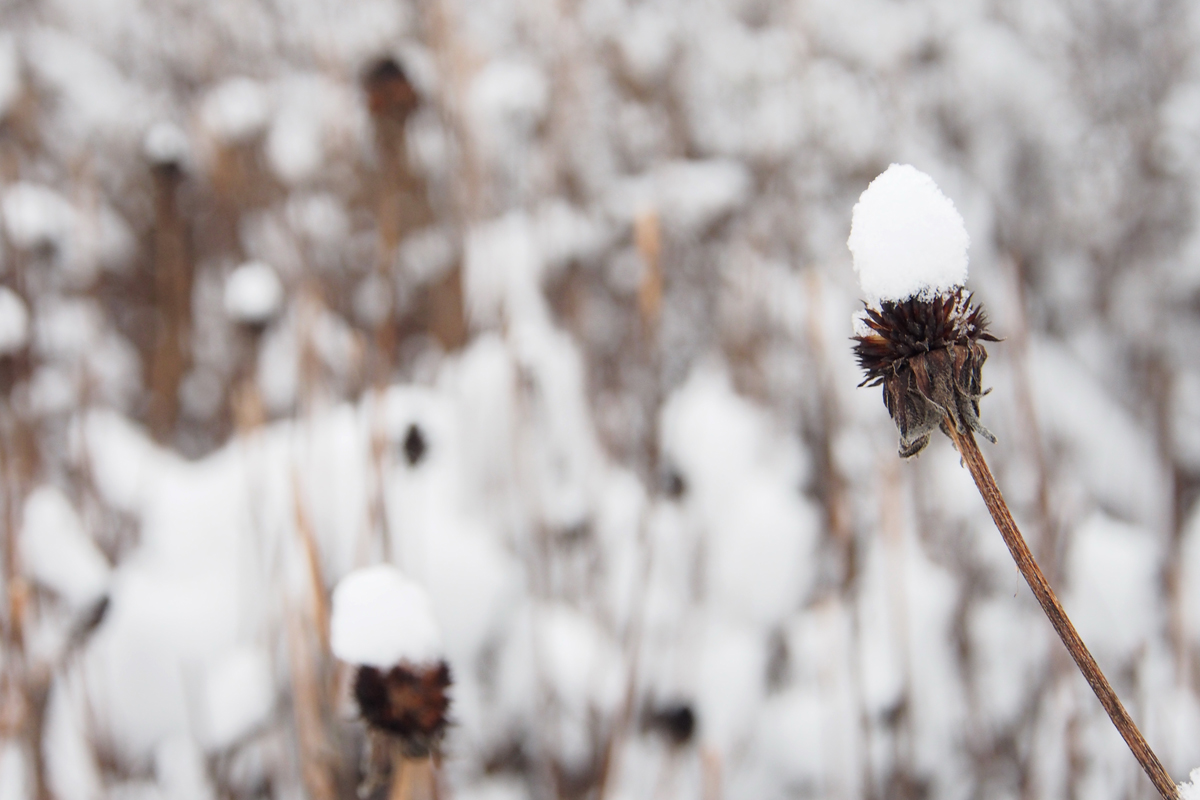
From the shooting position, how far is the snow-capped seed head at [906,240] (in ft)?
0.75

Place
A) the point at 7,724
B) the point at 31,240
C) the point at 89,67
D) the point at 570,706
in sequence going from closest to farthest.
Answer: the point at 7,724 → the point at 570,706 → the point at 31,240 → the point at 89,67

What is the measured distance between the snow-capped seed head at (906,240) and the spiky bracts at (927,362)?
1 cm

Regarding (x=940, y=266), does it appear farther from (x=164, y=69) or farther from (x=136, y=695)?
(x=164, y=69)

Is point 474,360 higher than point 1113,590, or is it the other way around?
point 474,360

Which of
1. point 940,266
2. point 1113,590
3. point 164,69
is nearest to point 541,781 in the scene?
point 1113,590

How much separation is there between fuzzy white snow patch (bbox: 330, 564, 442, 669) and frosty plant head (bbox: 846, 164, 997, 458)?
0.86 ft

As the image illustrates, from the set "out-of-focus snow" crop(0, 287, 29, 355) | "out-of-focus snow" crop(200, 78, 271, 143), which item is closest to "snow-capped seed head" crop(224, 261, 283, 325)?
"out-of-focus snow" crop(0, 287, 29, 355)

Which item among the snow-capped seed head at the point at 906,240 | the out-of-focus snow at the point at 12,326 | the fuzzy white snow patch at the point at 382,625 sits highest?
the out-of-focus snow at the point at 12,326

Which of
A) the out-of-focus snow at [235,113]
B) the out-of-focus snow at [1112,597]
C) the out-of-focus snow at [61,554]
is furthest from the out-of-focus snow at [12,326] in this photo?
the out-of-focus snow at [1112,597]

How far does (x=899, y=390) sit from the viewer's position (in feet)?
0.87

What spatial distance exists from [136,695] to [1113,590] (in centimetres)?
137

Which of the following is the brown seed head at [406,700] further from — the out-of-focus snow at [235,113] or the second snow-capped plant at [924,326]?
the out-of-focus snow at [235,113]

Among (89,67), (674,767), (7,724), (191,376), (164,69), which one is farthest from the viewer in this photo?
(89,67)

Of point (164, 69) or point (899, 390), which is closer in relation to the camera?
point (899, 390)
